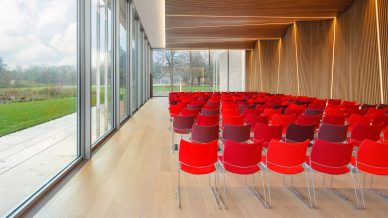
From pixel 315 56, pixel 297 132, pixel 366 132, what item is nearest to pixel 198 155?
pixel 297 132

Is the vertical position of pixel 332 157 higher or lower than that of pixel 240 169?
higher

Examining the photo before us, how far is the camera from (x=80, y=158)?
5762 millimetres

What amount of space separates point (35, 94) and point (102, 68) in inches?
173

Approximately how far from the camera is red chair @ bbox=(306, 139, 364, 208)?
3748 mm

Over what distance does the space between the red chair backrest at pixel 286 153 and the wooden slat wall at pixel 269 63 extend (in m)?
17.1

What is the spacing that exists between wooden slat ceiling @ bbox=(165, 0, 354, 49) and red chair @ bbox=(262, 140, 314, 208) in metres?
9.00

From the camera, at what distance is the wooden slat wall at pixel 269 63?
20578 millimetres

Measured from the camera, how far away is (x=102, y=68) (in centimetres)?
815

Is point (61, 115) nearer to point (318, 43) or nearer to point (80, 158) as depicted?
point (80, 158)

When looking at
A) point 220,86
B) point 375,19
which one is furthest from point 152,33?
point 375,19

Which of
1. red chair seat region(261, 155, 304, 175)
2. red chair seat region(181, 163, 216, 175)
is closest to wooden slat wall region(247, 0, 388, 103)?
red chair seat region(261, 155, 304, 175)

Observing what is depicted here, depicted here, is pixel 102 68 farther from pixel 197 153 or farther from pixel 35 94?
pixel 197 153

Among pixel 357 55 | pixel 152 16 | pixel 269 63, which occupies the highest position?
pixel 152 16

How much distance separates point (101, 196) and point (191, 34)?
53.2 feet
